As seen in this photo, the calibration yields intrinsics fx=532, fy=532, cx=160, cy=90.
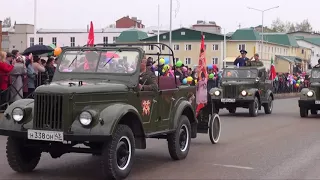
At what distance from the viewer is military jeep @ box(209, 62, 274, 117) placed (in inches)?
836

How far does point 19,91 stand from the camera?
14.5 m

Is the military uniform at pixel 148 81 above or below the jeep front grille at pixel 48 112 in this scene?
above

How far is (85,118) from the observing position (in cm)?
737

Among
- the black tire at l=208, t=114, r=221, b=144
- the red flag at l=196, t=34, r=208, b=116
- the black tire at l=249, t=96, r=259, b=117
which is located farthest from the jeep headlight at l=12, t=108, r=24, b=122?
the black tire at l=249, t=96, r=259, b=117

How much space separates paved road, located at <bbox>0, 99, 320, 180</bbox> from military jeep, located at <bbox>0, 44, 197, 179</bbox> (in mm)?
435

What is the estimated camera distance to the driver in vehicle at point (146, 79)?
873 centimetres

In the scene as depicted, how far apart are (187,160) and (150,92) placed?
72.7 inches

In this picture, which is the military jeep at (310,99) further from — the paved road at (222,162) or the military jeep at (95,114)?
the military jeep at (95,114)

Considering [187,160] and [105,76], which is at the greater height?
[105,76]

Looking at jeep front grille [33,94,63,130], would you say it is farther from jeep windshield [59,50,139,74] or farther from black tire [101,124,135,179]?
jeep windshield [59,50,139,74]

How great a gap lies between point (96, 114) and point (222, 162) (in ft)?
10.9

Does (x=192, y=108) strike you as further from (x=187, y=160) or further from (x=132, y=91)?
(x=132, y=91)

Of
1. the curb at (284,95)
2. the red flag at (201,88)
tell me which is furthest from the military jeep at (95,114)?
the curb at (284,95)

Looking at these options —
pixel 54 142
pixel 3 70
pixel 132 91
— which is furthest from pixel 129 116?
pixel 3 70
